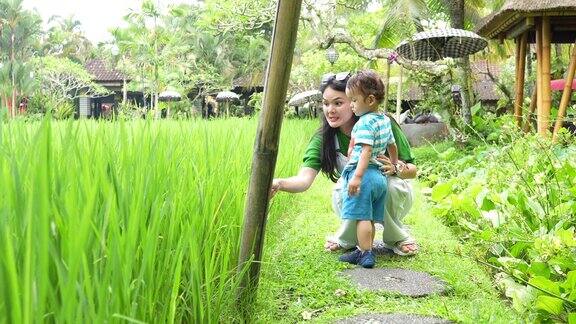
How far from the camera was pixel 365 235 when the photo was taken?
273cm

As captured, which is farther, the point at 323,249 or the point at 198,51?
the point at 198,51

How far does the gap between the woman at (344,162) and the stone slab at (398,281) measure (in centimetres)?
33

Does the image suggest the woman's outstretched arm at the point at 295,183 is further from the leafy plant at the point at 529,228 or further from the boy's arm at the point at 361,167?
the leafy plant at the point at 529,228

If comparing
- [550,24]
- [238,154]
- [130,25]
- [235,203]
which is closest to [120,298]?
[235,203]

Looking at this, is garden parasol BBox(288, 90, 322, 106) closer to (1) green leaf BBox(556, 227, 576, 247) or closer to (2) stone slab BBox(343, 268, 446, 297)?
(2) stone slab BBox(343, 268, 446, 297)

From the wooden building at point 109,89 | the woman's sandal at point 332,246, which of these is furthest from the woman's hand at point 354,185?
the wooden building at point 109,89

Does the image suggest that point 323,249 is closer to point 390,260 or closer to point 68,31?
point 390,260

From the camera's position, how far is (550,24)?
7.15m

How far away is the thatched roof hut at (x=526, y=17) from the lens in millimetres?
6578

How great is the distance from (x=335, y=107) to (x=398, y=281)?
0.82 meters

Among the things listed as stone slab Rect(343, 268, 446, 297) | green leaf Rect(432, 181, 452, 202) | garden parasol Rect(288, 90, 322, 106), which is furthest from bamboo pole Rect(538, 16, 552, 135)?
garden parasol Rect(288, 90, 322, 106)

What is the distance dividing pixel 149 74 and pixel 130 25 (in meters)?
2.73

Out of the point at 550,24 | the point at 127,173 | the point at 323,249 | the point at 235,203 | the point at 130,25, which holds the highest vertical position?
the point at 130,25

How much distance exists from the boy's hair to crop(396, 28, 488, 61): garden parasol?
6.51m
